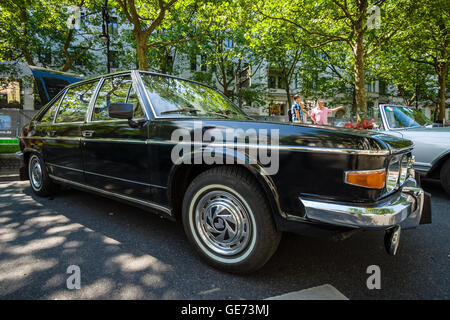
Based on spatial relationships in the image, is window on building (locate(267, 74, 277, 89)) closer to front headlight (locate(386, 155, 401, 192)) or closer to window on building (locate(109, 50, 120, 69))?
window on building (locate(109, 50, 120, 69))

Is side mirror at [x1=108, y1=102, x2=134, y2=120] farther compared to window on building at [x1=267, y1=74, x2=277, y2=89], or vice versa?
window on building at [x1=267, y1=74, x2=277, y2=89]

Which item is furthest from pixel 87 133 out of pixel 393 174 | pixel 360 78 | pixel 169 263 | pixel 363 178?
pixel 360 78

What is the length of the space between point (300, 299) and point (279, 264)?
1.42 ft

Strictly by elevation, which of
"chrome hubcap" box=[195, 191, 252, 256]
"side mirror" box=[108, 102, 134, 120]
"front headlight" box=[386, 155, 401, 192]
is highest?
"side mirror" box=[108, 102, 134, 120]

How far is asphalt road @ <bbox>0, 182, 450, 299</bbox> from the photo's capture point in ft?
5.87

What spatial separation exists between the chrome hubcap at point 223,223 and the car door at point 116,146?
25.0 inches

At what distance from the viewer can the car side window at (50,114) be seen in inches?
146

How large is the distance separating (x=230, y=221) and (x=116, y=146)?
1.41 metres

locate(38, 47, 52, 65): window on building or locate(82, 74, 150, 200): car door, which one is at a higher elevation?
locate(38, 47, 52, 65): window on building

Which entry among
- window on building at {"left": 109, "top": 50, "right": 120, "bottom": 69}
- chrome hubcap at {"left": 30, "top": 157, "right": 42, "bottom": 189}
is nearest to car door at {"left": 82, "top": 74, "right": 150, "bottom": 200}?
chrome hubcap at {"left": 30, "top": 157, "right": 42, "bottom": 189}

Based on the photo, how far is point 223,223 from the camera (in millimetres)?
2006

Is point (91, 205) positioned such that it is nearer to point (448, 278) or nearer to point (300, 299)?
point (300, 299)

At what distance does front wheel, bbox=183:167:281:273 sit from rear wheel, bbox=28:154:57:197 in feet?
9.37

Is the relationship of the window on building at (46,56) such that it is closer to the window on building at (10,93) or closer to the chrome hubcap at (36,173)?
the window on building at (10,93)
